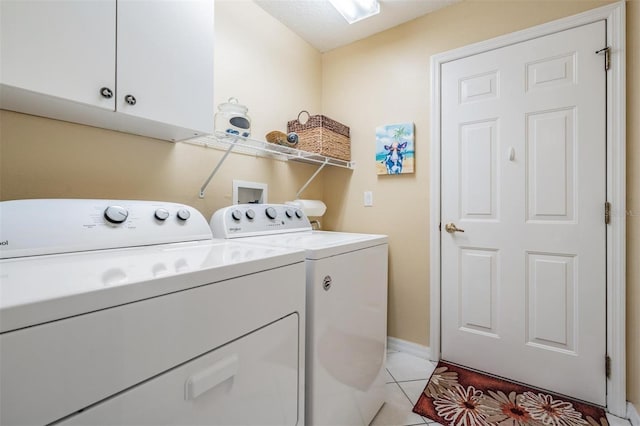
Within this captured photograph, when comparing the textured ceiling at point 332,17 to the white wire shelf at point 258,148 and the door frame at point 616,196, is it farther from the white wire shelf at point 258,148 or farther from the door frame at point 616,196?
the white wire shelf at point 258,148

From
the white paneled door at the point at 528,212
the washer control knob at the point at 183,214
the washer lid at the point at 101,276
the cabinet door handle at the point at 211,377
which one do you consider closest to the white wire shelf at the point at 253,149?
the washer control knob at the point at 183,214

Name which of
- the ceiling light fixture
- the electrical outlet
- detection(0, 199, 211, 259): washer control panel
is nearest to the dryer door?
detection(0, 199, 211, 259): washer control panel

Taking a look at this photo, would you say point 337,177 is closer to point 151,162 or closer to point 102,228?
point 151,162

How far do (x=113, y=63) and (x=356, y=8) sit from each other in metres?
1.57

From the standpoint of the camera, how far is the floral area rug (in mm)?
1461

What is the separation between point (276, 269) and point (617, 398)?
78.5 inches

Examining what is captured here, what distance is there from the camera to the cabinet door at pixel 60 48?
31.2 inches

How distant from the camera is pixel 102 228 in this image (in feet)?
3.32

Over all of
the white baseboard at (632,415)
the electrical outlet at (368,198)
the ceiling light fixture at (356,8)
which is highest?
the ceiling light fixture at (356,8)

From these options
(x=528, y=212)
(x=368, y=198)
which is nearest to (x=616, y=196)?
(x=528, y=212)

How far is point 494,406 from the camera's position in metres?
Answer: 1.56

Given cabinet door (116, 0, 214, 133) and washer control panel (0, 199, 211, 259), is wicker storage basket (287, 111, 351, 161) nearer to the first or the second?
cabinet door (116, 0, 214, 133)

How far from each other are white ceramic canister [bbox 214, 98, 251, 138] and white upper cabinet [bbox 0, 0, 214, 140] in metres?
0.32

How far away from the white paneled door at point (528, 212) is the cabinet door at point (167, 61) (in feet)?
5.26
